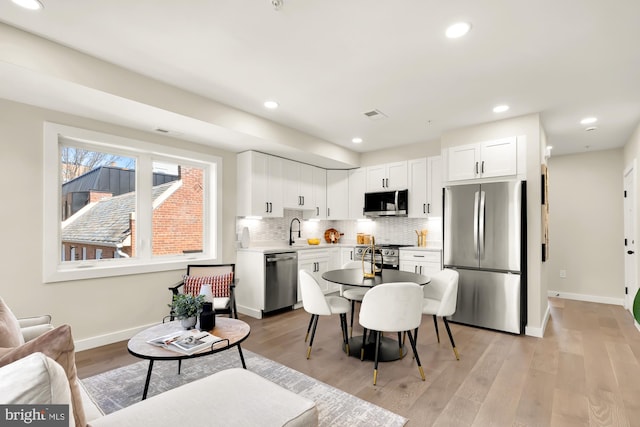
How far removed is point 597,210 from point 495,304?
3.14 meters

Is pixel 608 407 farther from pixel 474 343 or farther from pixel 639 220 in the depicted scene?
pixel 639 220

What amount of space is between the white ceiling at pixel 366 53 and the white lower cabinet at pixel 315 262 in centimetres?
217

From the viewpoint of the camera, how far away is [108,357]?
3.06m

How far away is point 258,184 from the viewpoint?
4660 mm

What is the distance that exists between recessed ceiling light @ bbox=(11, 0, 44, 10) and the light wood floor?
8.95 ft

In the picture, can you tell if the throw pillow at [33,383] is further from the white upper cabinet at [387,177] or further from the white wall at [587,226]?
the white wall at [587,226]

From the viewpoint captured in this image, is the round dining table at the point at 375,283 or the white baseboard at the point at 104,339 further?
the white baseboard at the point at 104,339

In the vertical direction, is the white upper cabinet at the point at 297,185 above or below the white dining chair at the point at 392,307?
above

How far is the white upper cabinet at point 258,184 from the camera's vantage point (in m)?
4.58

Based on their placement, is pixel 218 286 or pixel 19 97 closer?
pixel 19 97

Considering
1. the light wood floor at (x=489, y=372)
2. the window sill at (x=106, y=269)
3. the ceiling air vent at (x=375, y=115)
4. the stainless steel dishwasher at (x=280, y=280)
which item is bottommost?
the light wood floor at (x=489, y=372)

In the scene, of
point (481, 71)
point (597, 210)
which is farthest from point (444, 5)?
point (597, 210)

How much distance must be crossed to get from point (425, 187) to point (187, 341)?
401 centimetres

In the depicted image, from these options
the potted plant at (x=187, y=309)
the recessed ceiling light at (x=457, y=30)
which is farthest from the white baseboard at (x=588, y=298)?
the potted plant at (x=187, y=309)
